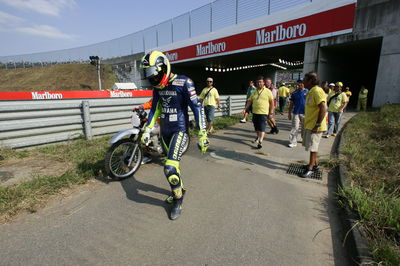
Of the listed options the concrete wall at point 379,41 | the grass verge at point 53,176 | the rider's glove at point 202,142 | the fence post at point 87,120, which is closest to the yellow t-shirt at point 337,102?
the rider's glove at point 202,142

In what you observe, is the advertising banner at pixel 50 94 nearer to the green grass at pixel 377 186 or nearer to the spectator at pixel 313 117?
the spectator at pixel 313 117

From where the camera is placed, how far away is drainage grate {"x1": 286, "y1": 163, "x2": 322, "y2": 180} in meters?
4.09

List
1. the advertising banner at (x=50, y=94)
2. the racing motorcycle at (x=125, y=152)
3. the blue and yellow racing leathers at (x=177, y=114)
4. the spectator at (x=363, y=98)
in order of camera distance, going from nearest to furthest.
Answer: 1. the blue and yellow racing leathers at (x=177, y=114)
2. the racing motorcycle at (x=125, y=152)
3. the advertising banner at (x=50, y=94)
4. the spectator at (x=363, y=98)

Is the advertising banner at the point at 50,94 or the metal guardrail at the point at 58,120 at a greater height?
the advertising banner at the point at 50,94

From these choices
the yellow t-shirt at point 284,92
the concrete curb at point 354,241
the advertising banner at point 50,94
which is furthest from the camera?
the yellow t-shirt at point 284,92

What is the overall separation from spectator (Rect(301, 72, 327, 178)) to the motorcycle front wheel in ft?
10.7

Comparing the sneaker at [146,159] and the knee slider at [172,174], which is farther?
the sneaker at [146,159]

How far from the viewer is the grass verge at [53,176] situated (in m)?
2.97

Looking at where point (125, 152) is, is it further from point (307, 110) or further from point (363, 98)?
point (363, 98)

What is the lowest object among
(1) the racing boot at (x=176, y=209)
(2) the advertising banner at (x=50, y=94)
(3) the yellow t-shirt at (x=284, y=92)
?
(1) the racing boot at (x=176, y=209)

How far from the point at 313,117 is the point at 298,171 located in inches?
45.7

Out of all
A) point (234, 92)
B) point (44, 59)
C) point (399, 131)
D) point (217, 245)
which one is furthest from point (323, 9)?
point (44, 59)

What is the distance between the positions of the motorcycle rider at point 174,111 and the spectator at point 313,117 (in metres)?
2.26

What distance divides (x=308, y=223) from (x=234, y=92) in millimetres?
32295
